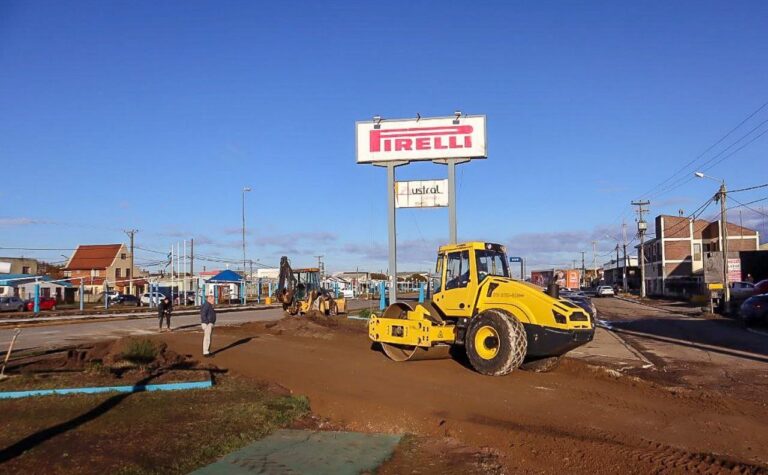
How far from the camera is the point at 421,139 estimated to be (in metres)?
28.5

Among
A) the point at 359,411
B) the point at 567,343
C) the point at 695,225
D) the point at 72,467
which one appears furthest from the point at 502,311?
the point at 695,225

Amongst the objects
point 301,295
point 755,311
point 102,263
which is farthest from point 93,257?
point 755,311

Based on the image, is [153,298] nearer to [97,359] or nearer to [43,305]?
[43,305]

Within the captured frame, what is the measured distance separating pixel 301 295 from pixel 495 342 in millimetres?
25380

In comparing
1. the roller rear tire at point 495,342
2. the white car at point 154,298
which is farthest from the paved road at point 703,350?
the white car at point 154,298

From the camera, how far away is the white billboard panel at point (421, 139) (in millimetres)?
28100

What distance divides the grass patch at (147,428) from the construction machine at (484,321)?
448cm

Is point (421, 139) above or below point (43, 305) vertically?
above

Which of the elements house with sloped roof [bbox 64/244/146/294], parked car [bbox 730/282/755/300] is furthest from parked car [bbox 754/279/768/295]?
house with sloped roof [bbox 64/244/146/294]

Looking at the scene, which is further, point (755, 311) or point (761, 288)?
point (761, 288)

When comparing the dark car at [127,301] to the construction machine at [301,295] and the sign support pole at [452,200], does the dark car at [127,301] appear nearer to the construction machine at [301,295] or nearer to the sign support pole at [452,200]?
the construction machine at [301,295]

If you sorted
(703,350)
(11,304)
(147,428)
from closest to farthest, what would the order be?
(147,428) < (703,350) < (11,304)

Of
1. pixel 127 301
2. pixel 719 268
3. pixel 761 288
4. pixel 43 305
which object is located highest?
pixel 719 268

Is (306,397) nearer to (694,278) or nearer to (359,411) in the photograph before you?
(359,411)
